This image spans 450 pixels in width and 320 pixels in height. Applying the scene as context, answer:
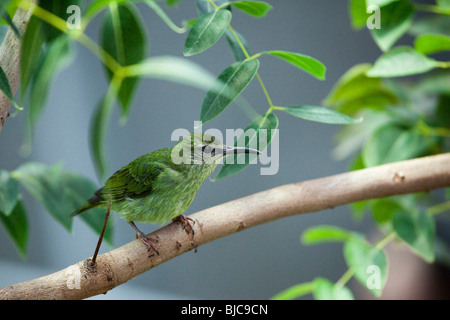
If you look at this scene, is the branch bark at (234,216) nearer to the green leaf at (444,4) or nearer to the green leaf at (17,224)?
the green leaf at (17,224)

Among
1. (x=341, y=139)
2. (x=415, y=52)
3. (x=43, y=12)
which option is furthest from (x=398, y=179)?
(x=43, y=12)

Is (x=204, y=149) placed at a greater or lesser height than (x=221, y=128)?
lesser

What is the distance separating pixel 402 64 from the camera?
0.98m

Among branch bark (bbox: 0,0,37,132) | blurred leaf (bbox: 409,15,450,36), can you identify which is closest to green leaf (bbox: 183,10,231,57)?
branch bark (bbox: 0,0,37,132)

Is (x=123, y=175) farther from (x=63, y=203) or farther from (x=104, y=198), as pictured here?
(x=63, y=203)

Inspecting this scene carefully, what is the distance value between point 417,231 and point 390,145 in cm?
25

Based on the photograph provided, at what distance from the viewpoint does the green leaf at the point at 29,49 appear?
0.60 metres

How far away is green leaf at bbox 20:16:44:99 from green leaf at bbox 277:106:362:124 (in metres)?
0.39

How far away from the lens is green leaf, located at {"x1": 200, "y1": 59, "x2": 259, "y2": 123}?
0.59 meters

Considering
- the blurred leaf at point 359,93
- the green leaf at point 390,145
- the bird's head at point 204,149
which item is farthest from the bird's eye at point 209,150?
the blurred leaf at point 359,93

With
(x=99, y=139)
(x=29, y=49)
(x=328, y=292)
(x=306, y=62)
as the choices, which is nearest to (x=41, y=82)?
(x=29, y=49)

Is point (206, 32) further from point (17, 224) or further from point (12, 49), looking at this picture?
point (17, 224)

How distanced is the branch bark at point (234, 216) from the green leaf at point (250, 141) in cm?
17

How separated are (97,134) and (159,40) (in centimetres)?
61
